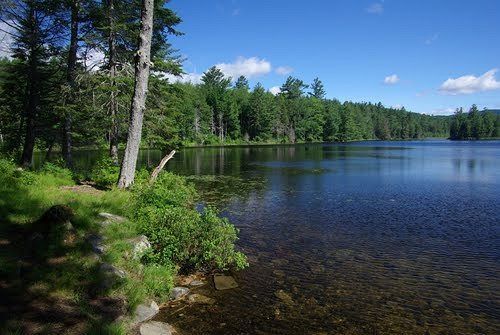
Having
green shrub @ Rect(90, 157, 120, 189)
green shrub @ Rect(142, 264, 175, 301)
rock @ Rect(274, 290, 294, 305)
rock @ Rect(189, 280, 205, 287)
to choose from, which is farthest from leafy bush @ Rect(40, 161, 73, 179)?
rock @ Rect(274, 290, 294, 305)

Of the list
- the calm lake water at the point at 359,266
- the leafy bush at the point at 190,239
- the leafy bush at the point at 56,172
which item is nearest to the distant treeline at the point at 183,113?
the leafy bush at the point at 56,172

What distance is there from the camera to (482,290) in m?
9.98

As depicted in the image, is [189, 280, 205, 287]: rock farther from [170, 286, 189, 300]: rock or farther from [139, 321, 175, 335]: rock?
[139, 321, 175, 335]: rock

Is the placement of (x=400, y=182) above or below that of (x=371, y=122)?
below

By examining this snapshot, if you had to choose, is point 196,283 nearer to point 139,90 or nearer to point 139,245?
point 139,245

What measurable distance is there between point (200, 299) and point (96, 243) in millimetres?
2936

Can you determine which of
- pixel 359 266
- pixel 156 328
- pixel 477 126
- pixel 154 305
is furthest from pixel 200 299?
pixel 477 126

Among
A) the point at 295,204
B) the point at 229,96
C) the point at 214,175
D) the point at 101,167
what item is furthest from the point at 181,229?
the point at 229,96

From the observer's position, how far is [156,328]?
7227 mm

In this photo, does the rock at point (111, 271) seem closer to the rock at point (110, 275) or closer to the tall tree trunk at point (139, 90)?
the rock at point (110, 275)

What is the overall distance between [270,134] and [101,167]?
105 m

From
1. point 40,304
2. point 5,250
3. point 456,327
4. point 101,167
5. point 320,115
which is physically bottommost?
point 456,327

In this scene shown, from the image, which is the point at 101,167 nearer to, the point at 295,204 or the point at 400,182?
the point at 295,204

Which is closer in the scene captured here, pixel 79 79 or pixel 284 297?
pixel 284 297
